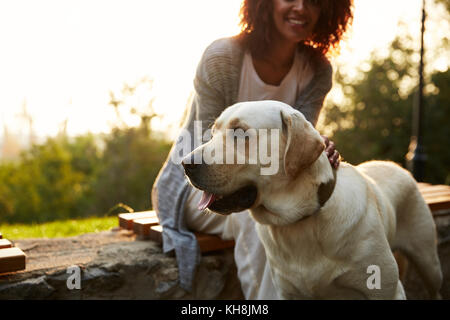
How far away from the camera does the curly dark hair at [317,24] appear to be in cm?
302

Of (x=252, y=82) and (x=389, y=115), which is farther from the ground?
(x=252, y=82)

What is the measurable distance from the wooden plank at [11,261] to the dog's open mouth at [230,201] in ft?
3.63

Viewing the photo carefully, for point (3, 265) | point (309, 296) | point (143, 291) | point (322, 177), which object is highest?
point (322, 177)

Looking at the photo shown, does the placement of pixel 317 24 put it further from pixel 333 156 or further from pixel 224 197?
pixel 224 197

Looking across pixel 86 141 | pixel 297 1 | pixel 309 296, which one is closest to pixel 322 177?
pixel 309 296

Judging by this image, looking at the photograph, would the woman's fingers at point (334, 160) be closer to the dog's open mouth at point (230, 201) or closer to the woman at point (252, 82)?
the dog's open mouth at point (230, 201)

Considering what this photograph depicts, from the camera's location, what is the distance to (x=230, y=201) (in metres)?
2.03

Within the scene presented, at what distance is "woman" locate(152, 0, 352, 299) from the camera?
9.52 ft

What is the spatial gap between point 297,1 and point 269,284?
1.87 m

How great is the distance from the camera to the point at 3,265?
2.32 m

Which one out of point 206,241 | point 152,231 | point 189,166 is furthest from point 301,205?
point 152,231

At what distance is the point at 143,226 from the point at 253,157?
1595mm
